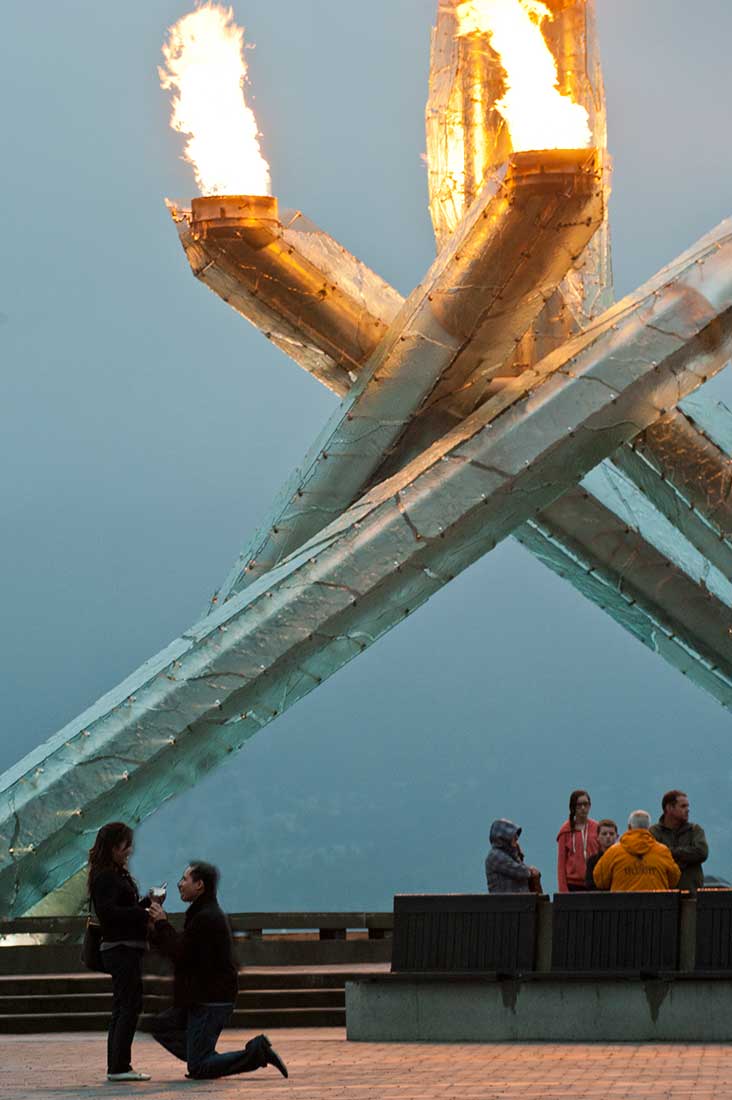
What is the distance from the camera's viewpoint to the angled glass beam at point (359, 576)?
46.6ft

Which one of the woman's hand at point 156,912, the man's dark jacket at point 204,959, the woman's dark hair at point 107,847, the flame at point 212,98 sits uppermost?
the flame at point 212,98

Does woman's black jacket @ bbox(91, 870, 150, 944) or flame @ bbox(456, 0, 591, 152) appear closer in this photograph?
woman's black jacket @ bbox(91, 870, 150, 944)

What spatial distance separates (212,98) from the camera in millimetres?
15188

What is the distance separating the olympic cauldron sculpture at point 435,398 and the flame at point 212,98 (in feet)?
0.11

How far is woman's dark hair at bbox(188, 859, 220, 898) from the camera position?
8531mm

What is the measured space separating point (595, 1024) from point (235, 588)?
6.46 metres

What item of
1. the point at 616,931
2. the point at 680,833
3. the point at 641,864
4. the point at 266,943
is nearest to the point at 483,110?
the point at 266,943

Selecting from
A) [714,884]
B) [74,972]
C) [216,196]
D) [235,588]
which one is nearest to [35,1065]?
[74,972]

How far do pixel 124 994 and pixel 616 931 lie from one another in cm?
285

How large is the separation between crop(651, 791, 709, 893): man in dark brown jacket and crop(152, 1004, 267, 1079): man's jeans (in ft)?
11.7

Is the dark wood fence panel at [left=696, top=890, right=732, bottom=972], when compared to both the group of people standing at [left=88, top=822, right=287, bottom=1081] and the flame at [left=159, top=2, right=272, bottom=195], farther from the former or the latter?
the flame at [left=159, top=2, right=272, bottom=195]

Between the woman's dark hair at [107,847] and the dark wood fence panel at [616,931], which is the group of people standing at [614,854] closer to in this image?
the dark wood fence panel at [616,931]

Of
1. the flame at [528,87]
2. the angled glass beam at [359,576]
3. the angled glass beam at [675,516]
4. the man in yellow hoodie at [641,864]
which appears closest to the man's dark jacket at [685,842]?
the man in yellow hoodie at [641,864]

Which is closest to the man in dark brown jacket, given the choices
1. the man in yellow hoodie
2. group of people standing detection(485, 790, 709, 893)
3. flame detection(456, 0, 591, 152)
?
group of people standing detection(485, 790, 709, 893)
